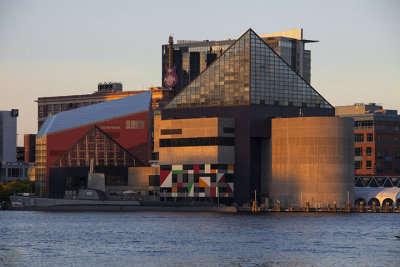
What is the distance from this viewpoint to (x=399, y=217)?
19125cm

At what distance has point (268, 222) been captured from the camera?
555 ft

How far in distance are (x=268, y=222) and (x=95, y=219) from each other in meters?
34.5

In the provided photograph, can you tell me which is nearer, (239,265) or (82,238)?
(239,265)

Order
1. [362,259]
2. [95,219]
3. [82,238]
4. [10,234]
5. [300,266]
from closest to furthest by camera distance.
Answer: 1. [300,266]
2. [362,259]
3. [82,238]
4. [10,234]
5. [95,219]

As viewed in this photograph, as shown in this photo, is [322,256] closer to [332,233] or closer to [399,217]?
[332,233]

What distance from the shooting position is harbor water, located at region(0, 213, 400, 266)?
11000 centimetres

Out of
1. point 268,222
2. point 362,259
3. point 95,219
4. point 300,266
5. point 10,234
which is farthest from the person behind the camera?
point 95,219

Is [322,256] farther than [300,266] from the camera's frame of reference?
Yes

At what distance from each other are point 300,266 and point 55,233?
5425 centimetres

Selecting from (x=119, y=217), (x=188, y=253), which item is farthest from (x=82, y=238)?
(x=119, y=217)

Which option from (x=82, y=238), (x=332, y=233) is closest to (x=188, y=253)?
(x=82, y=238)

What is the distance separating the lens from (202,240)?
13325cm

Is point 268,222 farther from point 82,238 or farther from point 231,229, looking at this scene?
point 82,238

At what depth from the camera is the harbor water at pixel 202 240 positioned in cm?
11000
